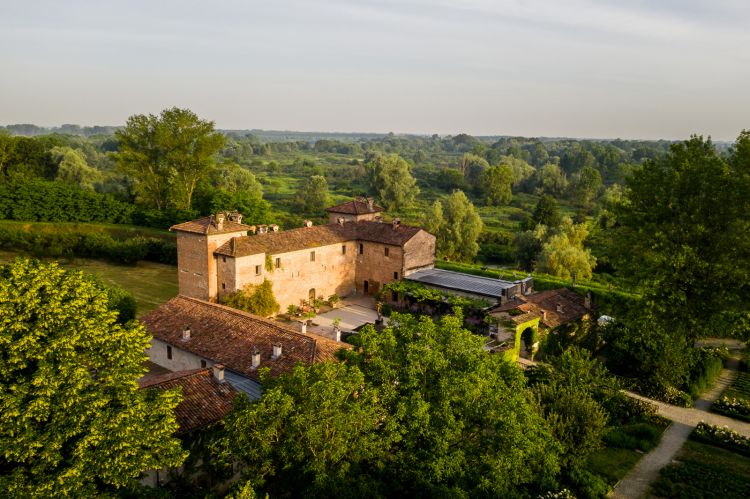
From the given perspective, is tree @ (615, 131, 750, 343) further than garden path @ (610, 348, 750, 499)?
Yes

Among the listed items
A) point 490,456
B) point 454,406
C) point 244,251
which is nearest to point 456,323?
point 454,406

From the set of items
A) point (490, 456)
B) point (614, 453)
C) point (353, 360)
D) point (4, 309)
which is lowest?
point (614, 453)

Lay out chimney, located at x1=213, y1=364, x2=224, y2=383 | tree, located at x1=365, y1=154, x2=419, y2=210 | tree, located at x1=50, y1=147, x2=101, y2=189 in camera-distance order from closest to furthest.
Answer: chimney, located at x1=213, y1=364, x2=224, y2=383
tree, located at x1=50, y1=147, x2=101, y2=189
tree, located at x1=365, y1=154, x2=419, y2=210

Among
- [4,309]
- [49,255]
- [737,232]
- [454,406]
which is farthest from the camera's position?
[49,255]

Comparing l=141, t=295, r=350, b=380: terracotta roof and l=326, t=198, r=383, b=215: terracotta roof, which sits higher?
l=326, t=198, r=383, b=215: terracotta roof

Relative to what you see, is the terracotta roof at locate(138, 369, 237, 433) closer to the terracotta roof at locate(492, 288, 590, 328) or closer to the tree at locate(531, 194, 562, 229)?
the terracotta roof at locate(492, 288, 590, 328)

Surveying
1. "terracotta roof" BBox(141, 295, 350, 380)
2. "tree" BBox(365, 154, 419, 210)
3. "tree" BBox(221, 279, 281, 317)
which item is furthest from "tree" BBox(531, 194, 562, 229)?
"terracotta roof" BBox(141, 295, 350, 380)

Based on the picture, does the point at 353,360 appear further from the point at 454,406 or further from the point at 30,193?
the point at 30,193
